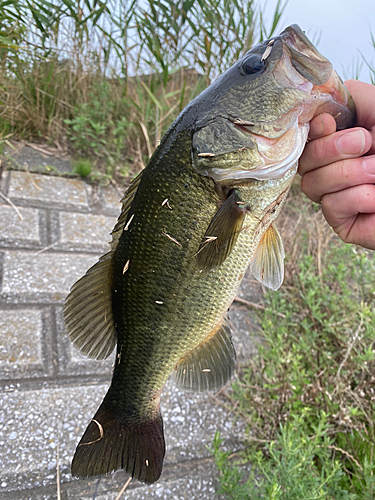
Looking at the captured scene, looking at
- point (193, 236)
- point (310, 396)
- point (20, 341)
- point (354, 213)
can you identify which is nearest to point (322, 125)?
point (354, 213)

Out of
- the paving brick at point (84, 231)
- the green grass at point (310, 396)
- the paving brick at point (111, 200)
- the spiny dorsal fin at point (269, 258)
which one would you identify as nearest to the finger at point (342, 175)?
the spiny dorsal fin at point (269, 258)

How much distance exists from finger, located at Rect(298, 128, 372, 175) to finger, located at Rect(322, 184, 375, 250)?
0.13 m

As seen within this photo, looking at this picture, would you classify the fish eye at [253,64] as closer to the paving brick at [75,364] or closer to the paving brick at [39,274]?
the paving brick at [75,364]

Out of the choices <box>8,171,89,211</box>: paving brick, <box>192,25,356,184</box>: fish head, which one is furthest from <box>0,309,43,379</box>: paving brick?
<box>192,25,356,184</box>: fish head

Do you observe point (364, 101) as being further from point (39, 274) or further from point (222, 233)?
point (39, 274)

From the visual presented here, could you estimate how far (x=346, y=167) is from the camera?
1.20 meters

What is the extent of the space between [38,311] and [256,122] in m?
1.56

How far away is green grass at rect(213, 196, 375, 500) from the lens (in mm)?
1389

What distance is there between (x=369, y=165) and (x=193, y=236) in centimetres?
61

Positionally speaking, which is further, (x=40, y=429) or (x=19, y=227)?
(x=19, y=227)

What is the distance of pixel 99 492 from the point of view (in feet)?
4.65

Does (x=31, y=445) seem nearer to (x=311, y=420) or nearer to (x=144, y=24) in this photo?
(x=311, y=420)

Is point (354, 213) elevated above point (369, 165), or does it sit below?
below

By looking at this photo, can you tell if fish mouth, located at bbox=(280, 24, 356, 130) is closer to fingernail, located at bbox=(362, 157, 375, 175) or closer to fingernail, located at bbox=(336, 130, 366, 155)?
fingernail, located at bbox=(336, 130, 366, 155)
